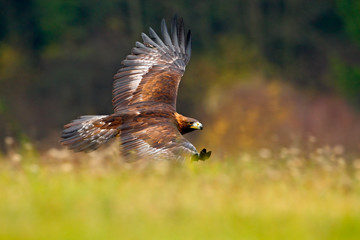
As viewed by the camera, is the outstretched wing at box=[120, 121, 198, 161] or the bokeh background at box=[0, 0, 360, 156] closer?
the outstretched wing at box=[120, 121, 198, 161]

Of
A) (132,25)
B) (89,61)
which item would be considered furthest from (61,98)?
(132,25)

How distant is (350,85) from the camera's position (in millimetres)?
30125

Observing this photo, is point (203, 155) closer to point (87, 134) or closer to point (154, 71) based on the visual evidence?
point (87, 134)

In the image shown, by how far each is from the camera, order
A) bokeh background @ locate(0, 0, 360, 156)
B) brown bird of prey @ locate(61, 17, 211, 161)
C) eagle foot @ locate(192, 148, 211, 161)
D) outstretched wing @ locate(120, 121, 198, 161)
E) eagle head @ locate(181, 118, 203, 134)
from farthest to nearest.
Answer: bokeh background @ locate(0, 0, 360, 156) → eagle head @ locate(181, 118, 203, 134) → brown bird of prey @ locate(61, 17, 211, 161) → outstretched wing @ locate(120, 121, 198, 161) → eagle foot @ locate(192, 148, 211, 161)

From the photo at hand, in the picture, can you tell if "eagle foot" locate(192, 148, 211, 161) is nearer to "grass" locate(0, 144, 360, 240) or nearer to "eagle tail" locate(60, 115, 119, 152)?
"grass" locate(0, 144, 360, 240)

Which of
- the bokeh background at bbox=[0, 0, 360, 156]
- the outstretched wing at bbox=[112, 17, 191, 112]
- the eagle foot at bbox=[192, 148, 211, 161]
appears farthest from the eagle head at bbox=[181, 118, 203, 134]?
the bokeh background at bbox=[0, 0, 360, 156]

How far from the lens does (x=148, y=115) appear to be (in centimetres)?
890

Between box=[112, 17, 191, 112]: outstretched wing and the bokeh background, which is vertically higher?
box=[112, 17, 191, 112]: outstretched wing

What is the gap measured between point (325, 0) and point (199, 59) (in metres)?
6.18

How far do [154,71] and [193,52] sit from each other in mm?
26806

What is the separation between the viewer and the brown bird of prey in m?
8.17

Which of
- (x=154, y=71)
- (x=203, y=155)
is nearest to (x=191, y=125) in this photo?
(x=154, y=71)

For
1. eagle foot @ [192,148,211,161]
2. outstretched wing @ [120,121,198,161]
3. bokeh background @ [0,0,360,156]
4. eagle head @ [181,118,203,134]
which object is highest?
eagle foot @ [192,148,211,161]

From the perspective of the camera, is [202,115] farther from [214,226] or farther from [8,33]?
[214,226]
